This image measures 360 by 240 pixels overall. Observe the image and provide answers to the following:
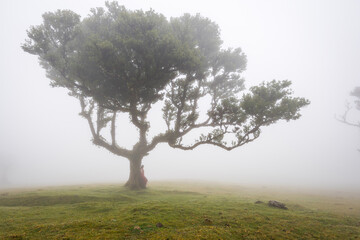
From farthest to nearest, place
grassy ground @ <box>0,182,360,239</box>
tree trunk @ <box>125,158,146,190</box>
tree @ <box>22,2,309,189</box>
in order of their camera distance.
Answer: tree trunk @ <box>125,158,146,190</box> → tree @ <box>22,2,309,189</box> → grassy ground @ <box>0,182,360,239</box>

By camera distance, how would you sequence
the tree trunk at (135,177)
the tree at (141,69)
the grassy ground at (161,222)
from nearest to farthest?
1. the grassy ground at (161,222)
2. the tree at (141,69)
3. the tree trunk at (135,177)

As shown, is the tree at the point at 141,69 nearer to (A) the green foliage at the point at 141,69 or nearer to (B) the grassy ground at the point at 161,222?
(A) the green foliage at the point at 141,69

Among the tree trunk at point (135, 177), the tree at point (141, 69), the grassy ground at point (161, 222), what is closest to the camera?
the grassy ground at point (161, 222)

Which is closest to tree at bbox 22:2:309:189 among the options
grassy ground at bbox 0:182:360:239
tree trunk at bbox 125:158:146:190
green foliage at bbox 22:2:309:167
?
green foliage at bbox 22:2:309:167

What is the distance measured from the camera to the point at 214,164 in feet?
584

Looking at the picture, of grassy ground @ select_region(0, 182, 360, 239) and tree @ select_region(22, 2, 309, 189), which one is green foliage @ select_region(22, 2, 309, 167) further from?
grassy ground @ select_region(0, 182, 360, 239)

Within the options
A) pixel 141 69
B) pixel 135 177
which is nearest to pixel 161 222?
pixel 141 69

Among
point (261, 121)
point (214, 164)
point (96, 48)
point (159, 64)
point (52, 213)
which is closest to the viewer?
point (52, 213)

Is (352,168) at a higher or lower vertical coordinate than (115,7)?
lower

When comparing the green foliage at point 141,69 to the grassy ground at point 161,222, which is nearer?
the grassy ground at point 161,222

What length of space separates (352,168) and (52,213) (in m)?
197

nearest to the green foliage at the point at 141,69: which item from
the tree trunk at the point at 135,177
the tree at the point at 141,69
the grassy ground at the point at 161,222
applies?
the tree at the point at 141,69

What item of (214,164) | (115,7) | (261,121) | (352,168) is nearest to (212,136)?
(261,121)

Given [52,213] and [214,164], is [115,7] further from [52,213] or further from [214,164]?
[214,164]
